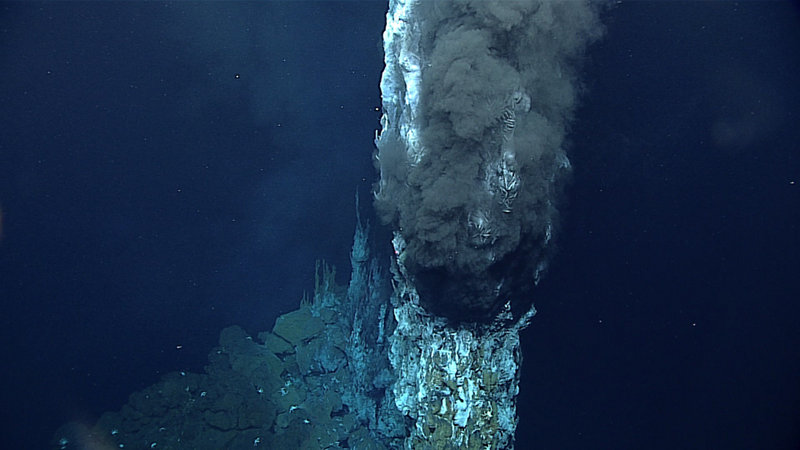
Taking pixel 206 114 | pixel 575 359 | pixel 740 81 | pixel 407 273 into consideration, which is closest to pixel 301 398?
pixel 407 273

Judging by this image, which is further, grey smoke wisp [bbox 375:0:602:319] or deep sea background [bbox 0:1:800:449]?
deep sea background [bbox 0:1:800:449]

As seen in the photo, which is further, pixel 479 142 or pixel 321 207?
pixel 321 207

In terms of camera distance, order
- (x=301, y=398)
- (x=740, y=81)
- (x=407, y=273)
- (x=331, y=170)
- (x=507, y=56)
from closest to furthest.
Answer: (x=507, y=56) → (x=407, y=273) → (x=740, y=81) → (x=301, y=398) → (x=331, y=170)

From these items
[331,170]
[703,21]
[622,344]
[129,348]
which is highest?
[331,170]

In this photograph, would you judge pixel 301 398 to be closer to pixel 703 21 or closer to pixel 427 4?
pixel 427 4

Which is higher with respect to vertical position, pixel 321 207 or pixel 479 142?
pixel 321 207
